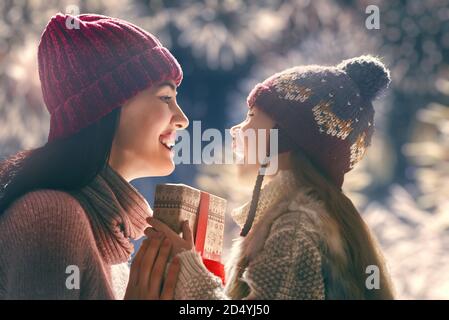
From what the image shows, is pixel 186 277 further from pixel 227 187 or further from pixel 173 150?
pixel 227 187

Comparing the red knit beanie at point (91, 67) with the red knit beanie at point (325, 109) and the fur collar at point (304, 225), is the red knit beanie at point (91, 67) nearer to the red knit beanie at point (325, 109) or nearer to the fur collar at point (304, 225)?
the red knit beanie at point (325, 109)

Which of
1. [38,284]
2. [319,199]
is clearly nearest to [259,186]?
[319,199]

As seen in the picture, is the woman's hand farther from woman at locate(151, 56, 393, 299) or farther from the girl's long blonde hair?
the girl's long blonde hair

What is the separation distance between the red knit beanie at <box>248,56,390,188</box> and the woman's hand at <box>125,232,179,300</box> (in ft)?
1.80

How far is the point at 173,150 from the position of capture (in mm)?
2895

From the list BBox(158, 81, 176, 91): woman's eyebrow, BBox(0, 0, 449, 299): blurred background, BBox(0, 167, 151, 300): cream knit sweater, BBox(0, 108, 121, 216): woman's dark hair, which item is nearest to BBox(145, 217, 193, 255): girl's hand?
BBox(0, 167, 151, 300): cream knit sweater

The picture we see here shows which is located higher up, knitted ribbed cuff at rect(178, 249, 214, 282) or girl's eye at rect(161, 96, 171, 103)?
girl's eye at rect(161, 96, 171, 103)

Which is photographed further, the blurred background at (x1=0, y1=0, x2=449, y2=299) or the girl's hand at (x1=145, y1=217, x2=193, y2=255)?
the blurred background at (x1=0, y1=0, x2=449, y2=299)

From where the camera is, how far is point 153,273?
93.6 inches

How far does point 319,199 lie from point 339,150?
0.68 ft

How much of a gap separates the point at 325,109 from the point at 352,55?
115 inches

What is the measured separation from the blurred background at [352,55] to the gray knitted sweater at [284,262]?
251 centimetres

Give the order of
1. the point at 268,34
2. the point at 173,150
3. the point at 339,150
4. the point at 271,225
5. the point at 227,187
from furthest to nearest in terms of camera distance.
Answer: the point at 268,34 < the point at 227,187 < the point at 173,150 < the point at 339,150 < the point at 271,225

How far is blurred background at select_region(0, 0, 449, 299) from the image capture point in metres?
5.24
